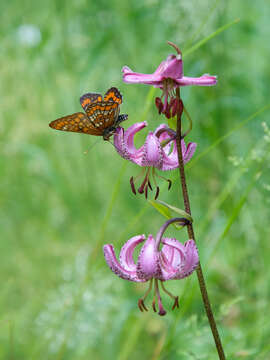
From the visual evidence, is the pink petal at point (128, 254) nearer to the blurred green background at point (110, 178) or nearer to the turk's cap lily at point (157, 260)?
the turk's cap lily at point (157, 260)

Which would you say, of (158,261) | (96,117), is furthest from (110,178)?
(158,261)

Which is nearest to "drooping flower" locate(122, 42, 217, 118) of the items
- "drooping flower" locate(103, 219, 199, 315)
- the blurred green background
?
"drooping flower" locate(103, 219, 199, 315)

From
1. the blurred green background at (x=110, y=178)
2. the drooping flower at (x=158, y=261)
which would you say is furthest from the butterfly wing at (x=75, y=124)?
the blurred green background at (x=110, y=178)

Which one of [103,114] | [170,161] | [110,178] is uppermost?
[103,114]

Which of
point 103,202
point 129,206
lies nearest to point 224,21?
point 129,206

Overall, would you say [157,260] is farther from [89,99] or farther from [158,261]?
[89,99]

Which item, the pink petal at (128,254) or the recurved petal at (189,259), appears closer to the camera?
the recurved petal at (189,259)
